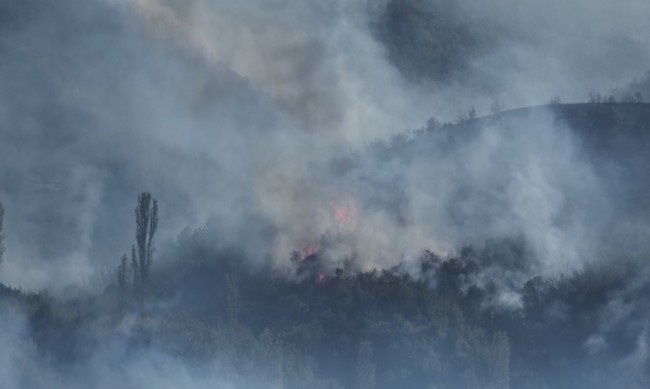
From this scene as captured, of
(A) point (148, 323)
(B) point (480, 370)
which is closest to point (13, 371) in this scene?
(A) point (148, 323)

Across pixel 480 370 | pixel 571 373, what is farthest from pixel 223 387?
pixel 571 373

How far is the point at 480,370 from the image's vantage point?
19725 cm

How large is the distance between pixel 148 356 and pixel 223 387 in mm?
11085

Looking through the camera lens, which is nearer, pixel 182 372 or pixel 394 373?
pixel 182 372

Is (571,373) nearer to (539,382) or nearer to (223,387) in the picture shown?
(539,382)

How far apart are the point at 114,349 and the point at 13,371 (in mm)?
15923

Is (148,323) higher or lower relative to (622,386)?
higher

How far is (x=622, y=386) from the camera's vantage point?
193500mm

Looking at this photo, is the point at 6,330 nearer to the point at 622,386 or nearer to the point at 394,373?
the point at 394,373

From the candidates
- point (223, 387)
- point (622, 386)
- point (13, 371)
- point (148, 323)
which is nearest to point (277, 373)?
point (223, 387)

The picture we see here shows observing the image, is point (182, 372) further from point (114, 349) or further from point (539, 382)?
point (539, 382)

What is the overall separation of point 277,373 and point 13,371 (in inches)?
1416

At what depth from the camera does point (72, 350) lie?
188m

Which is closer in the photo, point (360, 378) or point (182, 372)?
point (182, 372)
